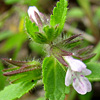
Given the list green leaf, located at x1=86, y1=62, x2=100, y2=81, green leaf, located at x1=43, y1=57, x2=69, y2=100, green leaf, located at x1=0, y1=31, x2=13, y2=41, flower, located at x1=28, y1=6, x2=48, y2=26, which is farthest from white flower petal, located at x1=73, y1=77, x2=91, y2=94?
green leaf, located at x1=0, y1=31, x2=13, y2=41

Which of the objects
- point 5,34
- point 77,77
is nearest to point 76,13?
point 5,34

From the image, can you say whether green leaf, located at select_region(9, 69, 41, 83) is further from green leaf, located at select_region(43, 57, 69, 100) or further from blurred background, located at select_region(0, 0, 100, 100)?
blurred background, located at select_region(0, 0, 100, 100)

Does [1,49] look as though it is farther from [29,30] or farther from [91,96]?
[29,30]

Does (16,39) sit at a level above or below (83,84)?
below

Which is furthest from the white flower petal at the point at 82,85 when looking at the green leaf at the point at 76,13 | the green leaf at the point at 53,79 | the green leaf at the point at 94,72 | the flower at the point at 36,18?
the green leaf at the point at 76,13

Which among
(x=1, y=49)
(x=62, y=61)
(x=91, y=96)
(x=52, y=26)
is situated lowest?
(x=91, y=96)

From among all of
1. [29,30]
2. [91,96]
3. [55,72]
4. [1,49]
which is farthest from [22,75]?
[1,49]

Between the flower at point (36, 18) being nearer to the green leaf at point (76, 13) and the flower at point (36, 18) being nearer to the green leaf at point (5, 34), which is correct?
the green leaf at point (5, 34)
